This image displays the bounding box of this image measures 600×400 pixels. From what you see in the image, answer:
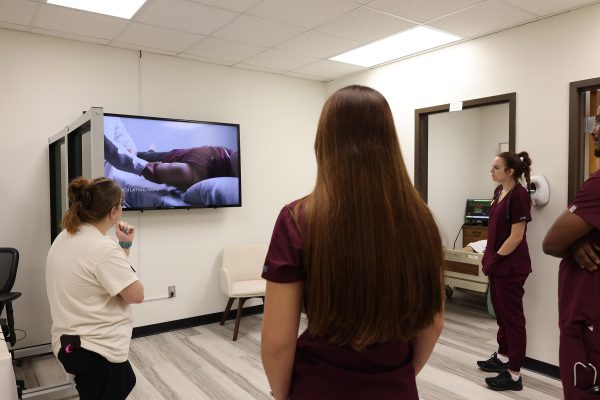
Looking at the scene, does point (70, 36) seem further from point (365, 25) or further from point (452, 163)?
point (452, 163)

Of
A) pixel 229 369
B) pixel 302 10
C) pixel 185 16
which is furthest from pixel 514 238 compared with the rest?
pixel 185 16

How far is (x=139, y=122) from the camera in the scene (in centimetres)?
364

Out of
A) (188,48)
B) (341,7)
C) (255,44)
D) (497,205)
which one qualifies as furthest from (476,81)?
(188,48)

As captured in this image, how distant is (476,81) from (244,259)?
258 cm

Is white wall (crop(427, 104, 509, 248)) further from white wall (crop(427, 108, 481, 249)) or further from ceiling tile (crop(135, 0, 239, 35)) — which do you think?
ceiling tile (crop(135, 0, 239, 35))

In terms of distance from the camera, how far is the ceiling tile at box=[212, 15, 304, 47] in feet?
10.2

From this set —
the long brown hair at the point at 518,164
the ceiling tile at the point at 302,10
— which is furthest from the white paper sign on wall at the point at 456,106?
the ceiling tile at the point at 302,10

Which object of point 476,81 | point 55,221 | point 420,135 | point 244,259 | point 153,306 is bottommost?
point 153,306

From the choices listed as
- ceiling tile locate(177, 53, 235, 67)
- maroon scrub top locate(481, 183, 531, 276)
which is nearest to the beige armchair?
ceiling tile locate(177, 53, 235, 67)

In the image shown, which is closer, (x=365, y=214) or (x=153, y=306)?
(x=365, y=214)

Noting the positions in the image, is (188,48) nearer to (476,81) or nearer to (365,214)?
(476,81)

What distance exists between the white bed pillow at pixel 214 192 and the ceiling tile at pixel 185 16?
1338mm

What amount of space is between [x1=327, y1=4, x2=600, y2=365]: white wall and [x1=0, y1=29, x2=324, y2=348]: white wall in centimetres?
191

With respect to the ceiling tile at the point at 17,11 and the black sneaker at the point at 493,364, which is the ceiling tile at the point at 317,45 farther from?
the black sneaker at the point at 493,364
